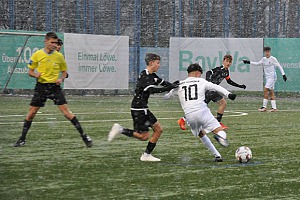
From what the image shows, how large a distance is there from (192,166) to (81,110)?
1202 cm

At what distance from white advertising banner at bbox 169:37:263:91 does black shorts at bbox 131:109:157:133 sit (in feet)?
63.1

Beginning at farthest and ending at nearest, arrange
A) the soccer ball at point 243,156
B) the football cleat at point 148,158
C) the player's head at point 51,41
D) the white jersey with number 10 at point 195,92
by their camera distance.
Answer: the player's head at point 51,41 → the football cleat at point 148,158 → the white jersey with number 10 at point 195,92 → the soccer ball at point 243,156

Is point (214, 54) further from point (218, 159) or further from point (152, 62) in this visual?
point (218, 159)

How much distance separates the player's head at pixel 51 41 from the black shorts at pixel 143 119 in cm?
216

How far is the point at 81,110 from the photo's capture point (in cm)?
2158

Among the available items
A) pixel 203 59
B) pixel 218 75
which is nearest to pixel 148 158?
pixel 218 75

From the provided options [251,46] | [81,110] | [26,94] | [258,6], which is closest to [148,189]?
[81,110]

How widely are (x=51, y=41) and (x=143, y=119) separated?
93.3 inches

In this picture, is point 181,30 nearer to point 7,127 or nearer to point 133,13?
point 133,13

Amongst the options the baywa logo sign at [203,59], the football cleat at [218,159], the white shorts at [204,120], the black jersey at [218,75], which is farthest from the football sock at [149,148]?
the baywa logo sign at [203,59]

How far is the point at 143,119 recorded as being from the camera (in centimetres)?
1063

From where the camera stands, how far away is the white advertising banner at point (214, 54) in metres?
29.8

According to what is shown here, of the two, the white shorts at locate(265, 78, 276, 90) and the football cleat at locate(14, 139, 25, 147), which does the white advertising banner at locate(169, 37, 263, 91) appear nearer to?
the white shorts at locate(265, 78, 276, 90)

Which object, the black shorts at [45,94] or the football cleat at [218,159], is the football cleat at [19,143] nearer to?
the black shorts at [45,94]
